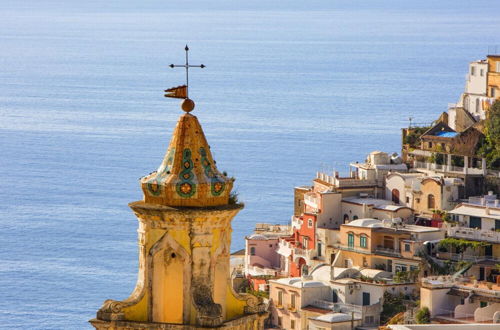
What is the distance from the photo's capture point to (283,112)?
498ft

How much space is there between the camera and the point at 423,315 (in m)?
59.0

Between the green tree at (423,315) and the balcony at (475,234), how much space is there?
19.6 ft

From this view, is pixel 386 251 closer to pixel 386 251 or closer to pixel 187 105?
pixel 386 251

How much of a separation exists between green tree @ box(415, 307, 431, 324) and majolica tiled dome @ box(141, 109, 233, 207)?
139 ft

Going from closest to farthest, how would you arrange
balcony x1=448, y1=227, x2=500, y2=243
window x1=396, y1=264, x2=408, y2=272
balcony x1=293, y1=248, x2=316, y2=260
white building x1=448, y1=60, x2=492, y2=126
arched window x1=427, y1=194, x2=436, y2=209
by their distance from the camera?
balcony x1=448, y1=227, x2=500, y2=243
window x1=396, y1=264, x2=408, y2=272
arched window x1=427, y1=194, x2=436, y2=209
balcony x1=293, y1=248, x2=316, y2=260
white building x1=448, y1=60, x2=492, y2=126

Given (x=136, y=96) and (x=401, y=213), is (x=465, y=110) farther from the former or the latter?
(x=136, y=96)

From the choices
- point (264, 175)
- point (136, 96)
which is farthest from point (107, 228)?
point (136, 96)

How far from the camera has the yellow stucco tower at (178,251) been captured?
51.1 ft

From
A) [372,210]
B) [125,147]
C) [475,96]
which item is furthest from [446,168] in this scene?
[125,147]

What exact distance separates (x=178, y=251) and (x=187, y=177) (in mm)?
547

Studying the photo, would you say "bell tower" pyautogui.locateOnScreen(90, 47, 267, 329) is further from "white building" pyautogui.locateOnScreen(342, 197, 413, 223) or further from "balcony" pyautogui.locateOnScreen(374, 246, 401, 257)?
"white building" pyautogui.locateOnScreen(342, 197, 413, 223)

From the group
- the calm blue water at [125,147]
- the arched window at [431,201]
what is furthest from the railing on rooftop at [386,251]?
the calm blue water at [125,147]

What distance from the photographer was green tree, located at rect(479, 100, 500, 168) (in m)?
71.2

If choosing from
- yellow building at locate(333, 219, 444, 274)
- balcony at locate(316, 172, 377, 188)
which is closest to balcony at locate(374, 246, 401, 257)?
yellow building at locate(333, 219, 444, 274)
